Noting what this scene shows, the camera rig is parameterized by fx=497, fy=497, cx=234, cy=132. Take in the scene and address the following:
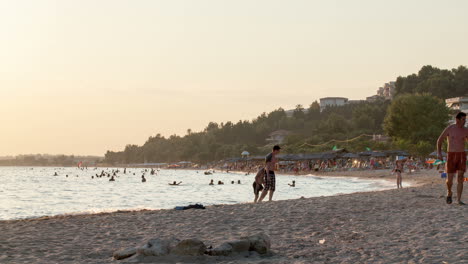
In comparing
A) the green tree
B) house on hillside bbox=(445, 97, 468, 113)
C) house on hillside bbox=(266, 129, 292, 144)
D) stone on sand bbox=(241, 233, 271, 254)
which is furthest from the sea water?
house on hillside bbox=(266, 129, 292, 144)

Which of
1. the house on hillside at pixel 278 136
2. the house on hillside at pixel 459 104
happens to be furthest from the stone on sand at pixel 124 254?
the house on hillside at pixel 278 136

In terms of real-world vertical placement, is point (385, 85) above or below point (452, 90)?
above

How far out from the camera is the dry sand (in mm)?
6215

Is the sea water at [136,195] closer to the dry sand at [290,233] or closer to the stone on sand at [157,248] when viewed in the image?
the dry sand at [290,233]

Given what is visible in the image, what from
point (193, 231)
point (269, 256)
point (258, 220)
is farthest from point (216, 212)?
point (269, 256)

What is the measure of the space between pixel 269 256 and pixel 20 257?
3342 millimetres

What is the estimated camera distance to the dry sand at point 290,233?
6215 mm

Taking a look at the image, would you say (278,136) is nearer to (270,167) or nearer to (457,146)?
(270,167)

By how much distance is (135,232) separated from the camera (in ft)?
29.8

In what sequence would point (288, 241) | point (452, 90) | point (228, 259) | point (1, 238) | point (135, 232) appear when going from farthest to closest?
point (452, 90) < point (135, 232) < point (1, 238) < point (288, 241) < point (228, 259)

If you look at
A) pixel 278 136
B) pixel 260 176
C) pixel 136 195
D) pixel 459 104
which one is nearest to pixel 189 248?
pixel 260 176

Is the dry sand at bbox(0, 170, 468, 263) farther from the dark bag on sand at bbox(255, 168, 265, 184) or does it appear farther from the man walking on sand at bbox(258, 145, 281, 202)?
the dark bag on sand at bbox(255, 168, 265, 184)

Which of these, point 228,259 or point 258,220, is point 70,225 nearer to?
point 258,220

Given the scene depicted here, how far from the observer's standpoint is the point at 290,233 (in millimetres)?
8250
